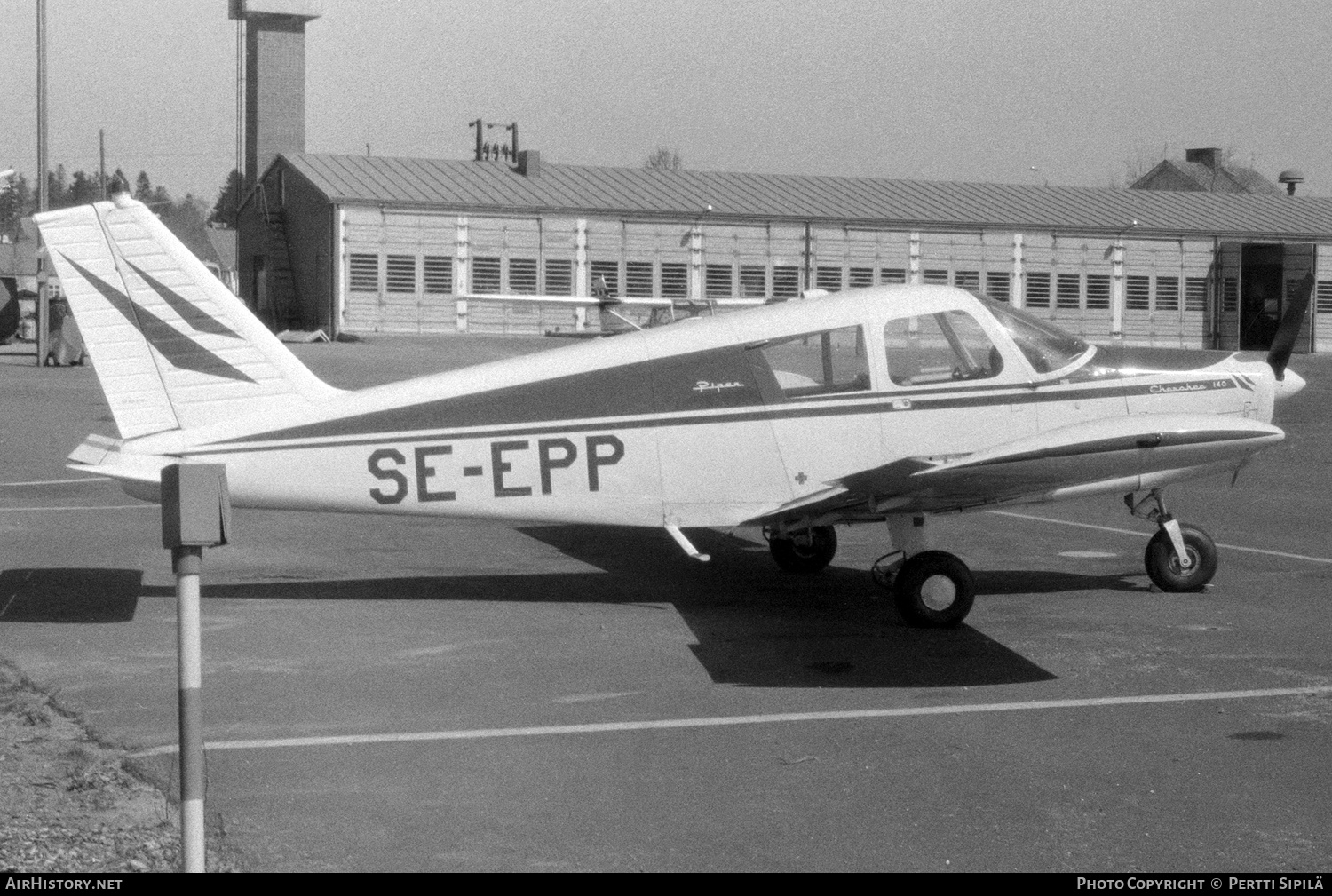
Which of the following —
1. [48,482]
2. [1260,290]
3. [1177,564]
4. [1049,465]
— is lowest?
[48,482]

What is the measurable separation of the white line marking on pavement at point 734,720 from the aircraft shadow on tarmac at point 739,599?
0.55 meters

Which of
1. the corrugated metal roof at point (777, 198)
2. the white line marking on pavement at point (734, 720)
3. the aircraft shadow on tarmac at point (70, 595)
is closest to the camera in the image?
the white line marking on pavement at point (734, 720)

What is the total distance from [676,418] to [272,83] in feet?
231

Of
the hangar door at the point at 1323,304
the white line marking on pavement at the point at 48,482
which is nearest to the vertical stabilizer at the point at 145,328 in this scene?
the white line marking on pavement at the point at 48,482

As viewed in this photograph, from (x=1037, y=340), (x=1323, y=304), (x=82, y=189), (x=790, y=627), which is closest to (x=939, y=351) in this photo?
(x=1037, y=340)

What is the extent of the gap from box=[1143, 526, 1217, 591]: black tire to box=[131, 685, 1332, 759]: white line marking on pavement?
2867 mm

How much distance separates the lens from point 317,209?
5706 centimetres

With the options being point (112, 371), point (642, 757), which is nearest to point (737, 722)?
point (642, 757)

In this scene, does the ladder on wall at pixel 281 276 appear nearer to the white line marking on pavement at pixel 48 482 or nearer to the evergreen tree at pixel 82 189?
the white line marking on pavement at pixel 48 482

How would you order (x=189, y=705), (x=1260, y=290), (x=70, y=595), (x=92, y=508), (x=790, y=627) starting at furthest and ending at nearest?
1. (x=1260, y=290)
2. (x=92, y=508)
3. (x=70, y=595)
4. (x=790, y=627)
5. (x=189, y=705)

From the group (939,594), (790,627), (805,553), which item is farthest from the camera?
(805,553)

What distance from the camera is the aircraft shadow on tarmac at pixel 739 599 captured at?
860 centimetres

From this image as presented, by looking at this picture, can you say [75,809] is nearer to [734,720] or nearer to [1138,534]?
[734,720]

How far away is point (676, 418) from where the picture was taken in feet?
33.2
